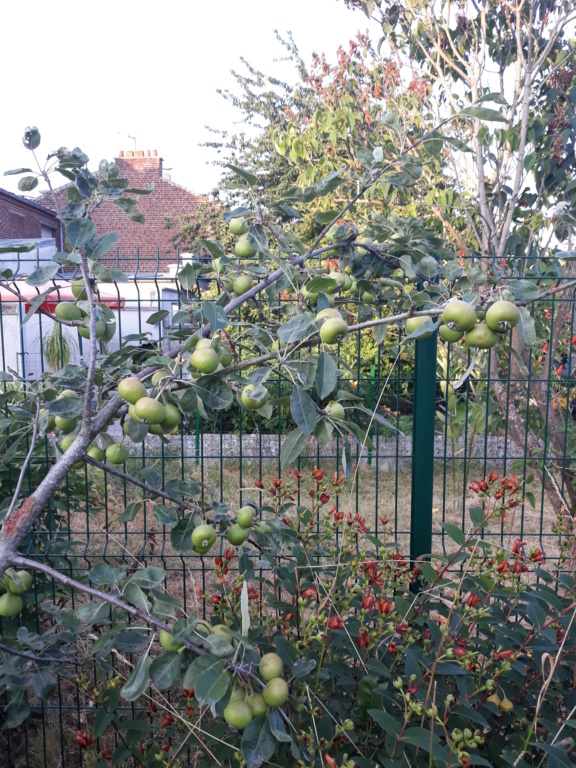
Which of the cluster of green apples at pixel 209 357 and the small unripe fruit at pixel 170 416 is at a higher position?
the cluster of green apples at pixel 209 357

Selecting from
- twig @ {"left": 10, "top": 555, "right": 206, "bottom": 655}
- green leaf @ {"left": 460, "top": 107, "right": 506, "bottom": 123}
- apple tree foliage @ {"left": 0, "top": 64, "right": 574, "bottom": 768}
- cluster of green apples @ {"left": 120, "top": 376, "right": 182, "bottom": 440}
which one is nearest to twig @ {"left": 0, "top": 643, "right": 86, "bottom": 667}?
apple tree foliage @ {"left": 0, "top": 64, "right": 574, "bottom": 768}

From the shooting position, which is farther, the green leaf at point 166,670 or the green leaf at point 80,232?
the green leaf at point 80,232

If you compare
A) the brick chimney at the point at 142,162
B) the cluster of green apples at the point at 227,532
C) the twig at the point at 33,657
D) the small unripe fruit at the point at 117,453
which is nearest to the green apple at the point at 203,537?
the cluster of green apples at the point at 227,532

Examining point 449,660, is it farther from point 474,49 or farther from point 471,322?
point 474,49

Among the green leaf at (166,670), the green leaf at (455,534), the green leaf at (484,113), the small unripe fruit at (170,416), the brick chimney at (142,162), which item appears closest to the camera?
the green leaf at (166,670)

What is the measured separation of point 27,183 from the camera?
163cm

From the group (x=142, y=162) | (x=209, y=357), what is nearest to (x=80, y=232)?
(x=209, y=357)

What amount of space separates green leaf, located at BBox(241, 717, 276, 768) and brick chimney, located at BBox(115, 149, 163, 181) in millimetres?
26587

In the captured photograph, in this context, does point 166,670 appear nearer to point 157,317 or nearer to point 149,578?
point 149,578

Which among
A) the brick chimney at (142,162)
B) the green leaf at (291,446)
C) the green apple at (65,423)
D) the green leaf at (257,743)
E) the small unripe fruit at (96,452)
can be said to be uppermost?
the brick chimney at (142,162)

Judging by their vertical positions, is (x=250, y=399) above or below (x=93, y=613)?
above

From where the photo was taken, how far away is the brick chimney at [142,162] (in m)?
25.6

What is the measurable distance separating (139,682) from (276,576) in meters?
0.91

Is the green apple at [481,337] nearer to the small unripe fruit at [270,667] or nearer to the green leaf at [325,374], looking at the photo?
the green leaf at [325,374]
